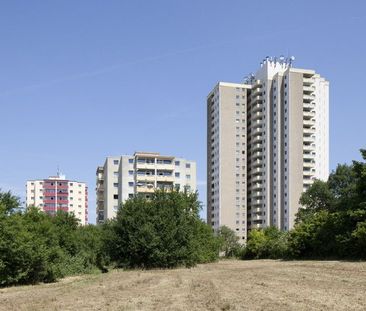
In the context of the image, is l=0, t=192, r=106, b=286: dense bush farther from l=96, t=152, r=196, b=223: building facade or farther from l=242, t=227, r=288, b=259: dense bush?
l=96, t=152, r=196, b=223: building facade

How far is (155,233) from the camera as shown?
44.6 m

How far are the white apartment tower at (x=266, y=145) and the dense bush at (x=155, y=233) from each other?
69911 millimetres

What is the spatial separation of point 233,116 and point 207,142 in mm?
11532

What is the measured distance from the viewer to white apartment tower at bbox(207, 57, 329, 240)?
382ft

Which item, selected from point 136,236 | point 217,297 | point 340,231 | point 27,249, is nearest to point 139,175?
point 340,231

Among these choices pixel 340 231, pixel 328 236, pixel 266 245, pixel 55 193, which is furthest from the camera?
pixel 55 193

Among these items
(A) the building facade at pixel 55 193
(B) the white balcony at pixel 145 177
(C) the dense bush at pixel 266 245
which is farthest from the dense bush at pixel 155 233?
(A) the building facade at pixel 55 193

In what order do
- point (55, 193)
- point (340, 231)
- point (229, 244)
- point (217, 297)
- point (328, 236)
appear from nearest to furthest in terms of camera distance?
1. point (217, 297)
2. point (340, 231)
3. point (328, 236)
4. point (229, 244)
5. point (55, 193)

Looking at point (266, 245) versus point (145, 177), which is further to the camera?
point (145, 177)

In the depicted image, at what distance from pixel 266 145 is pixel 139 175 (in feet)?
104

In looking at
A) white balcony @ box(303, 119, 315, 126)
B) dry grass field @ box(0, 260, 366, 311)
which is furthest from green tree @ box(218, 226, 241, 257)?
dry grass field @ box(0, 260, 366, 311)

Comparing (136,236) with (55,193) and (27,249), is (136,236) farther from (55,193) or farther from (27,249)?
(55,193)

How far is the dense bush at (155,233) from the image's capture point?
44594mm

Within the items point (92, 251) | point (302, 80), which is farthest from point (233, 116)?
point (92, 251)
